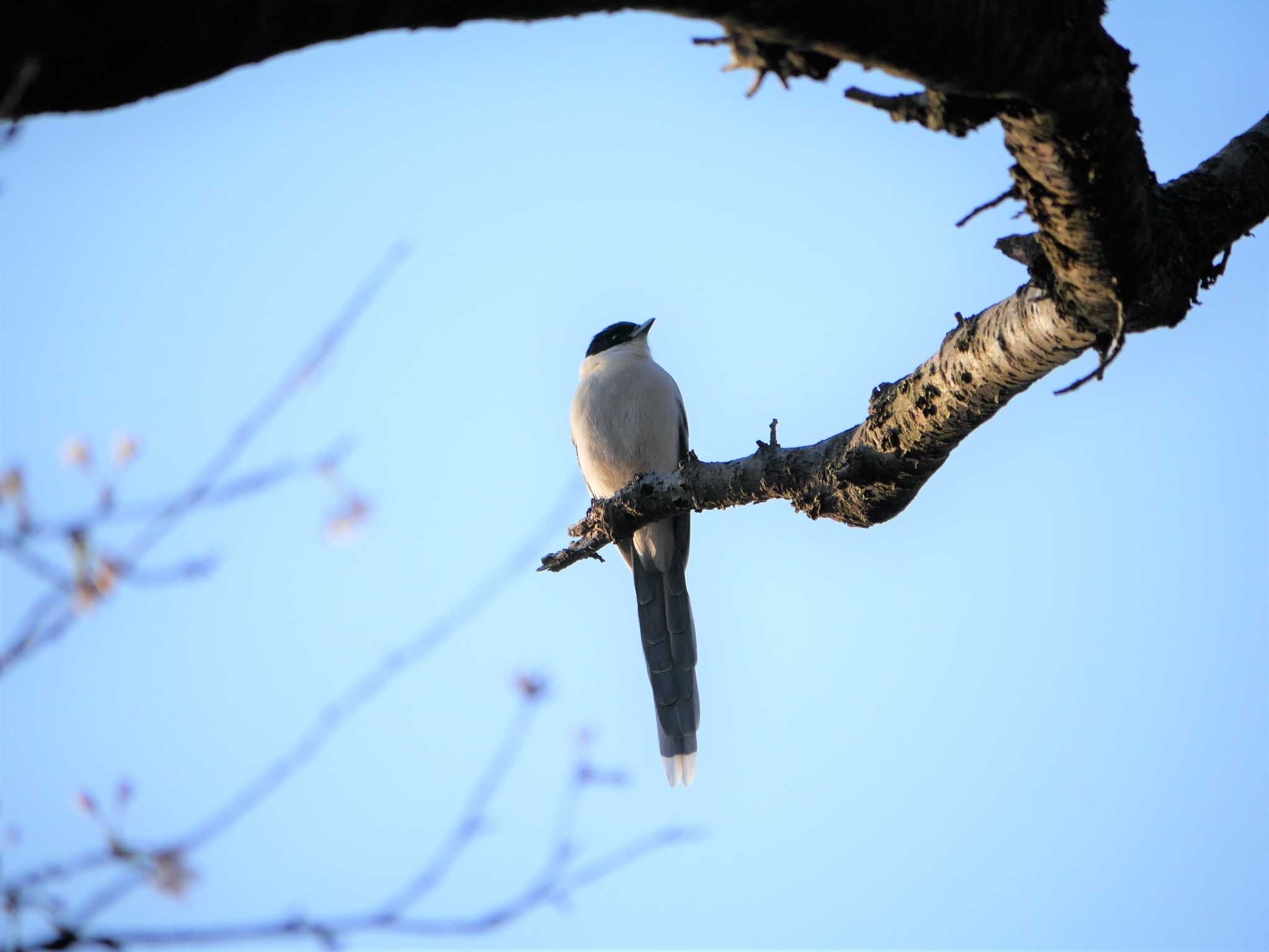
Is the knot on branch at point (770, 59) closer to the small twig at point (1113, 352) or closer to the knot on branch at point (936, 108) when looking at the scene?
the knot on branch at point (936, 108)

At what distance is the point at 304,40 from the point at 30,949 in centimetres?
115

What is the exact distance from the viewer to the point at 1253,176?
2531 millimetres

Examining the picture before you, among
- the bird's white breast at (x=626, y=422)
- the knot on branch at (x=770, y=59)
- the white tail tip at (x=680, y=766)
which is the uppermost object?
the bird's white breast at (x=626, y=422)

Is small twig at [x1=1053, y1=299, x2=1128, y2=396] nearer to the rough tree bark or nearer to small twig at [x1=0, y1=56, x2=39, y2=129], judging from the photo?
the rough tree bark

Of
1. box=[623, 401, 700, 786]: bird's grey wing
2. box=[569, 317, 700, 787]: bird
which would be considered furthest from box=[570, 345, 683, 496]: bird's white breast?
box=[623, 401, 700, 786]: bird's grey wing

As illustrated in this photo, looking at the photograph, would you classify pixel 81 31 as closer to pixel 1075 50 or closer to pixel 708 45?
pixel 708 45

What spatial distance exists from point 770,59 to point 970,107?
1.52 ft

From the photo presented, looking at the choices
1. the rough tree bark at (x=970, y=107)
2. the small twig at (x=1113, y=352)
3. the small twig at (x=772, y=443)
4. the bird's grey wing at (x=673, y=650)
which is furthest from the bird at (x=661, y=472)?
the small twig at (x=1113, y=352)

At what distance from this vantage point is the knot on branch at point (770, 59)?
177 centimetres

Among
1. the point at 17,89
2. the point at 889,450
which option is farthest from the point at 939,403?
the point at 17,89

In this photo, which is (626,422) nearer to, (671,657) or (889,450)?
(671,657)

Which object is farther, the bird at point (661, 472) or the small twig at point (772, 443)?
the bird at point (661, 472)

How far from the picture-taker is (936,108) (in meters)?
1.97

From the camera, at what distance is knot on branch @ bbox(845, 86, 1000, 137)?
1956mm
